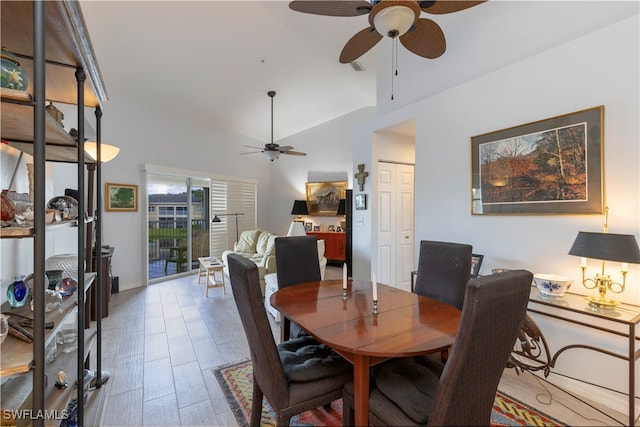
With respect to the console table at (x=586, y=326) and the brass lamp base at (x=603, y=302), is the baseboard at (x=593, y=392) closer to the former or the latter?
the console table at (x=586, y=326)

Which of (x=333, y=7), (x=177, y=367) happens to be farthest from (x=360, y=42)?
(x=177, y=367)

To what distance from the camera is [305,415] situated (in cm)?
186

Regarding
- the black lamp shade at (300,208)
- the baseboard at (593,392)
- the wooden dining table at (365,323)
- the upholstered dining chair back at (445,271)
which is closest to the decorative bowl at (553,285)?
the upholstered dining chair back at (445,271)

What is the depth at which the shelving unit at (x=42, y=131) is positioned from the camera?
0.94 metres

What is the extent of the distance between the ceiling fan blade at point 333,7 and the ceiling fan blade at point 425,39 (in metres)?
0.43

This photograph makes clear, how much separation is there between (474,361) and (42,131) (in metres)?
1.68

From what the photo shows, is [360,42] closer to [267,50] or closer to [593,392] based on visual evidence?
[267,50]

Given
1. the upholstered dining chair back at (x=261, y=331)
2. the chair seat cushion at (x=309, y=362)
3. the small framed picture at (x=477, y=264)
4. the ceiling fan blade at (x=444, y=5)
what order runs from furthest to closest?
the small framed picture at (x=477, y=264), the ceiling fan blade at (x=444, y=5), the chair seat cushion at (x=309, y=362), the upholstered dining chair back at (x=261, y=331)

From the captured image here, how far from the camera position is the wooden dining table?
1.26 meters

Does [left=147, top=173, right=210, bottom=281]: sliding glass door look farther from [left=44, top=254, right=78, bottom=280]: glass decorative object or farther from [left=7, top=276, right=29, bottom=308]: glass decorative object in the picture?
[left=7, top=276, right=29, bottom=308]: glass decorative object

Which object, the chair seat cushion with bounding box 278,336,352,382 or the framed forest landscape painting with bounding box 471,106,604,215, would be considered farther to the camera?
the framed forest landscape painting with bounding box 471,106,604,215

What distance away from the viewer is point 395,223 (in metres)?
4.37

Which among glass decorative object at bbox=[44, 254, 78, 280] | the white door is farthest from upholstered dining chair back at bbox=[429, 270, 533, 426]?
the white door

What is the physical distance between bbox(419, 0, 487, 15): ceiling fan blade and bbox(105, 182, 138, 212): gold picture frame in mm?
5090
